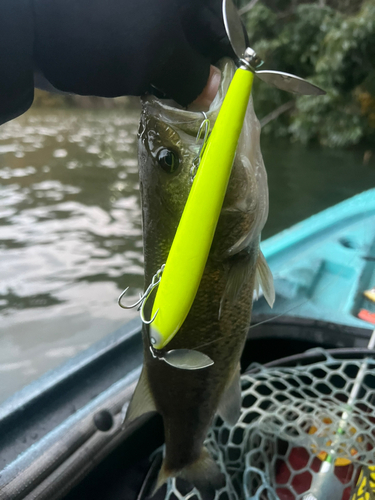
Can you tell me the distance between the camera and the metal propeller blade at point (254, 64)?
56 cm

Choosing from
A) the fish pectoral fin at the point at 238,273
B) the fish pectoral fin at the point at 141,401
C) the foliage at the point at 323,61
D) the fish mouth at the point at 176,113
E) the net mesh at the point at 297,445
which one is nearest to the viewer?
the fish mouth at the point at 176,113

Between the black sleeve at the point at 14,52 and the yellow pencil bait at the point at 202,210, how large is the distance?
0.32 meters

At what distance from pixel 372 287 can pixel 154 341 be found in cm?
123

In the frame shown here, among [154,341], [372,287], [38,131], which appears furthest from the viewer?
[38,131]

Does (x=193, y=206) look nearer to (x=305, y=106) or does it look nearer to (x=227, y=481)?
(x=227, y=481)

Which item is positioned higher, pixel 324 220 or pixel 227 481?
pixel 324 220

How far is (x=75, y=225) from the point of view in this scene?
4.65 metres

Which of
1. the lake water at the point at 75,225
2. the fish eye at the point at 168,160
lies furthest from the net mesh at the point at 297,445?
the lake water at the point at 75,225

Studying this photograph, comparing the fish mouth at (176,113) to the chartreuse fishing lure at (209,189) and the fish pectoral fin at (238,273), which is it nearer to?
the chartreuse fishing lure at (209,189)

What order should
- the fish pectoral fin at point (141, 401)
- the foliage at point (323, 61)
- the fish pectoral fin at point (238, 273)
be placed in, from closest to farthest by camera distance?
1. the fish pectoral fin at point (238, 273)
2. the fish pectoral fin at point (141, 401)
3. the foliage at point (323, 61)

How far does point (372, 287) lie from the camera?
163 cm

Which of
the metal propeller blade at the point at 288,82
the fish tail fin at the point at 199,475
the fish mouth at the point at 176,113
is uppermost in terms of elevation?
the metal propeller blade at the point at 288,82

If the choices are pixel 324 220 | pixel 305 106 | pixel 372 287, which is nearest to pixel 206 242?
pixel 372 287

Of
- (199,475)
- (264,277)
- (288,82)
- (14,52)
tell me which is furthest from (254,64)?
(199,475)
